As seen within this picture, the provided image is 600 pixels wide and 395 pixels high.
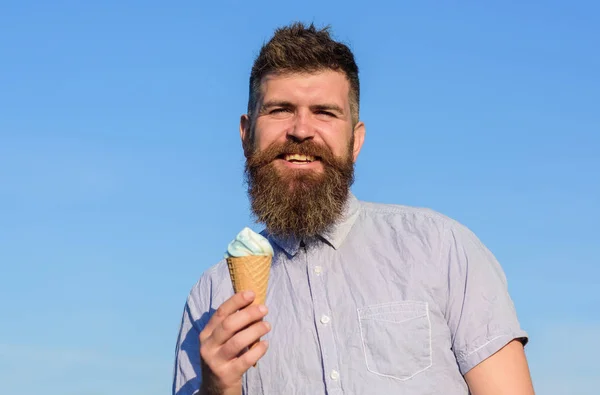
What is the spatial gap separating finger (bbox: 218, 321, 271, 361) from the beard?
1.44 metres

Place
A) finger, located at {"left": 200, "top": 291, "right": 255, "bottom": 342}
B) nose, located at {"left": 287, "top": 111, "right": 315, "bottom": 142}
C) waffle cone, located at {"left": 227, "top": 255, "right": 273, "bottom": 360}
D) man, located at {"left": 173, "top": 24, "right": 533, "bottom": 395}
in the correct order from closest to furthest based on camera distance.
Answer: finger, located at {"left": 200, "top": 291, "right": 255, "bottom": 342} → waffle cone, located at {"left": 227, "top": 255, "right": 273, "bottom": 360} → man, located at {"left": 173, "top": 24, "right": 533, "bottom": 395} → nose, located at {"left": 287, "top": 111, "right": 315, "bottom": 142}

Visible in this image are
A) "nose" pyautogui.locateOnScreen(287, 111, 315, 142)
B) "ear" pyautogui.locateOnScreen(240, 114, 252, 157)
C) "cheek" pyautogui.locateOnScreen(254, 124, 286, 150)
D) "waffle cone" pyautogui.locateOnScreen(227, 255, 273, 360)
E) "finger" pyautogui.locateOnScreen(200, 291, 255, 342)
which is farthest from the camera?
"ear" pyautogui.locateOnScreen(240, 114, 252, 157)

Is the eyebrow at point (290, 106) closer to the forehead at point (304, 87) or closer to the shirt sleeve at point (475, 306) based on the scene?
the forehead at point (304, 87)

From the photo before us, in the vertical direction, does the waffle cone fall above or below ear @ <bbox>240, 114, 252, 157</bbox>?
below

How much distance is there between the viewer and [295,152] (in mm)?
6242

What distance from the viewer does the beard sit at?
20.6 feet

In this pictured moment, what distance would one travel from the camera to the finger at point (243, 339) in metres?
4.95

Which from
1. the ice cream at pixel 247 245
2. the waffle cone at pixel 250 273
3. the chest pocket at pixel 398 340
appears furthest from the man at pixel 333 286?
the ice cream at pixel 247 245

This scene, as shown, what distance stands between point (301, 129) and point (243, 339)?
185 cm

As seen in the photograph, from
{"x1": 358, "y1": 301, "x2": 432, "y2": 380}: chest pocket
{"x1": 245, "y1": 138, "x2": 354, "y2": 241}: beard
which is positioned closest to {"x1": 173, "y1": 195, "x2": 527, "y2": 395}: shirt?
{"x1": 358, "y1": 301, "x2": 432, "y2": 380}: chest pocket

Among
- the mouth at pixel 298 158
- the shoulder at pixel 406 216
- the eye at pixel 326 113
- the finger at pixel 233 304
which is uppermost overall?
A: the eye at pixel 326 113

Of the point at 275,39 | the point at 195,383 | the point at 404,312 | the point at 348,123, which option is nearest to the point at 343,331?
the point at 404,312

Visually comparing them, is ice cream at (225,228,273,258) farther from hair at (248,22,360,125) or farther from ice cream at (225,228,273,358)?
hair at (248,22,360,125)

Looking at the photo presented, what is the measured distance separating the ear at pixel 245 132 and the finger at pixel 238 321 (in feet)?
6.81
